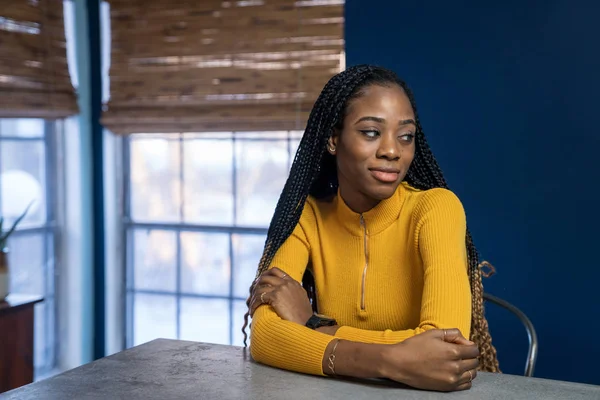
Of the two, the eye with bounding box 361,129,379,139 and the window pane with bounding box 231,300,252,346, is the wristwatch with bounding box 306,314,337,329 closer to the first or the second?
the eye with bounding box 361,129,379,139

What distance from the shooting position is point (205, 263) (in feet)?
12.5

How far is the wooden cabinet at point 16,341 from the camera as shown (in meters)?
3.07

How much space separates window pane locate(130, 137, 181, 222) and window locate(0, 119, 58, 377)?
426mm

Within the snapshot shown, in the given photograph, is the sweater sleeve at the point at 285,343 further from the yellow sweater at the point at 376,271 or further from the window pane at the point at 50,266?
the window pane at the point at 50,266

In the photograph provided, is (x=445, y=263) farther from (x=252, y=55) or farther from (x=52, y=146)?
(x=52, y=146)

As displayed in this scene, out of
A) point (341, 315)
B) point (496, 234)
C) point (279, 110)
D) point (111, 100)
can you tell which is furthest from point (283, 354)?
point (111, 100)

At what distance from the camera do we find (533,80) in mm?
2721

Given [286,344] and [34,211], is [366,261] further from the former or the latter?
[34,211]

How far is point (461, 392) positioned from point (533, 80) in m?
1.64

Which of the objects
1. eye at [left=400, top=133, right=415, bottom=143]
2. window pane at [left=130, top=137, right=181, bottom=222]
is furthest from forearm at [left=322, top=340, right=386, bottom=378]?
window pane at [left=130, top=137, right=181, bottom=222]

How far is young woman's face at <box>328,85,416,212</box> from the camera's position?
173 centimetres

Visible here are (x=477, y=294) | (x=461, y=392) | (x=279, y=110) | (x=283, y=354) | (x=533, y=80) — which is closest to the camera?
(x=461, y=392)

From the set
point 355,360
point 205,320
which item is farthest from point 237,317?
point 355,360

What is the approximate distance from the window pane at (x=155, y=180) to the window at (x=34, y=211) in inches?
16.8
